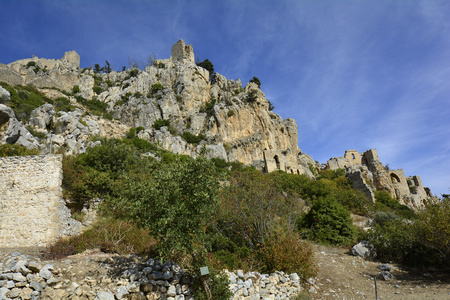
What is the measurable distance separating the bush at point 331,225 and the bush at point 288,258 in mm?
5132

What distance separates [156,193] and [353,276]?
27.3 ft

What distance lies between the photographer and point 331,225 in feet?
46.1

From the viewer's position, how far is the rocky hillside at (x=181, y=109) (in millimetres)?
39344

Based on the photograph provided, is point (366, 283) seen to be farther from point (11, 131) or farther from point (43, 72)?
point (43, 72)

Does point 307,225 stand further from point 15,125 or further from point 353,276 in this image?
point 15,125

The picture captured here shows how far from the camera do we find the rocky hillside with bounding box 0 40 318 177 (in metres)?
39.3

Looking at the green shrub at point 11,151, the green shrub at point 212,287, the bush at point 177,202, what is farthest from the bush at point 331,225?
the green shrub at point 11,151

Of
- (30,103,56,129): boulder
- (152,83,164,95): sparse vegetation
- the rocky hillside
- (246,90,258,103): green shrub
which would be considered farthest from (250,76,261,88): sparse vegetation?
(30,103,56,129): boulder

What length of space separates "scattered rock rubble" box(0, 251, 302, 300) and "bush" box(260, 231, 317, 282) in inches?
40.2

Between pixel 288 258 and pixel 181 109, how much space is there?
3995 cm

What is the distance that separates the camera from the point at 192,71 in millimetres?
51688

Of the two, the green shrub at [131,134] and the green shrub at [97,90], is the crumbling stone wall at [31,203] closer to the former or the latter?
the green shrub at [131,134]

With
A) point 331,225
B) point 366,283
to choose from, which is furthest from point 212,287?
point 331,225

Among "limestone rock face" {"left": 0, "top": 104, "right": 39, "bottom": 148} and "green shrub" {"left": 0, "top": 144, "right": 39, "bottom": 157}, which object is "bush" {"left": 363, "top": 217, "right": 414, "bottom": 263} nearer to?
"green shrub" {"left": 0, "top": 144, "right": 39, "bottom": 157}
